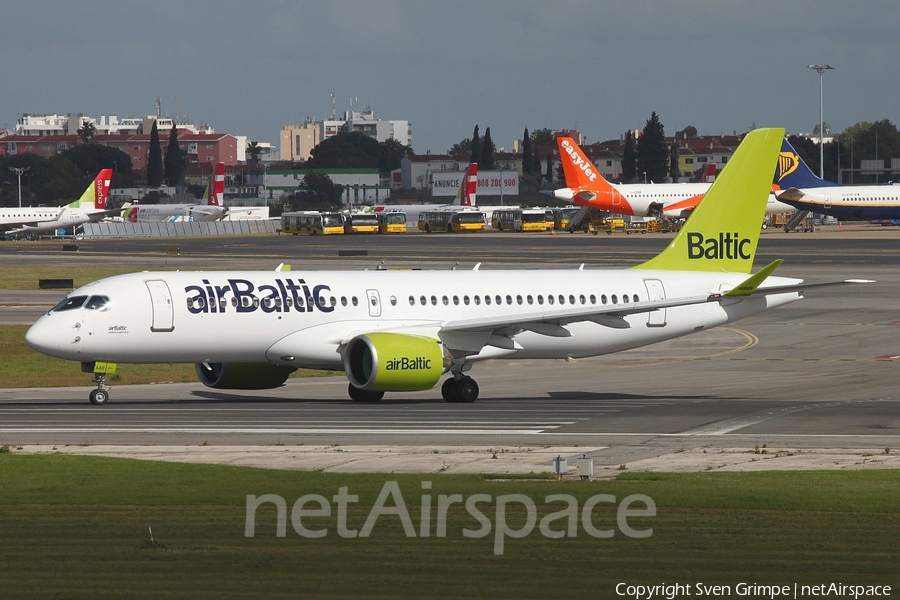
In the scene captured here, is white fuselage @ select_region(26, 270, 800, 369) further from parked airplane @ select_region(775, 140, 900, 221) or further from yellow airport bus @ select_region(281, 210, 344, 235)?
yellow airport bus @ select_region(281, 210, 344, 235)

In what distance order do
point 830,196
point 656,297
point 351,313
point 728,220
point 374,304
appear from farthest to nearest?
point 830,196, point 728,220, point 656,297, point 374,304, point 351,313

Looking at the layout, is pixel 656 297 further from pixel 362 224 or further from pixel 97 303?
pixel 362 224

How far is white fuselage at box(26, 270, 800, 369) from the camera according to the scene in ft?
121

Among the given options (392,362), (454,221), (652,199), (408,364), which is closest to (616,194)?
(652,199)

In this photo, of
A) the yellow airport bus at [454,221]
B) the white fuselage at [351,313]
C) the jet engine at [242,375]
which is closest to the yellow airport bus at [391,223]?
the yellow airport bus at [454,221]

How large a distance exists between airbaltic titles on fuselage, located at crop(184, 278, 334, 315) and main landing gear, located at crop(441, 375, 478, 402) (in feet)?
14.6

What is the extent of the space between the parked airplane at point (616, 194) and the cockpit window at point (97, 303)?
117546 millimetres

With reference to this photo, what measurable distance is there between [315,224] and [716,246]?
145 meters

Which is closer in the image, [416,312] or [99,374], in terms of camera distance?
[99,374]

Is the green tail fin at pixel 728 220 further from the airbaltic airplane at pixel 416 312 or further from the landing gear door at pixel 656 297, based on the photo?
the landing gear door at pixel 656 297

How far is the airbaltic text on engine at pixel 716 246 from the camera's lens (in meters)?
44.8

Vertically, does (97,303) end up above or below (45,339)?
above

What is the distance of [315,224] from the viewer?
18612cm

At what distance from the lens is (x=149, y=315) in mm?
36969
